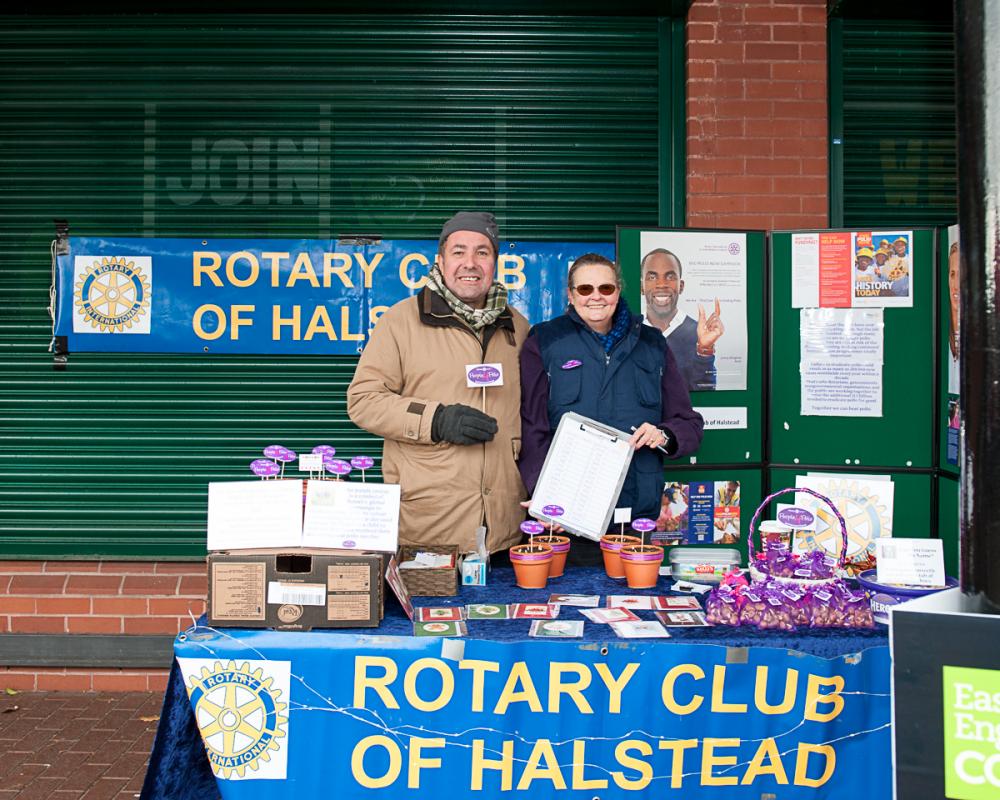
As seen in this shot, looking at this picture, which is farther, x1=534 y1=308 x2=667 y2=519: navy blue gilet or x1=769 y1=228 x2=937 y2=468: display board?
x1=769 y1=228 x2=937 y2=468: display board

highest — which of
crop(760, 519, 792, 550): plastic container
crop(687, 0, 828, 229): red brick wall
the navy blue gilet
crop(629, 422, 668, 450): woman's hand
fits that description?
crop(687, 0, 828, 229): red brick wall

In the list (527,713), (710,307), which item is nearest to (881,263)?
(710,307)

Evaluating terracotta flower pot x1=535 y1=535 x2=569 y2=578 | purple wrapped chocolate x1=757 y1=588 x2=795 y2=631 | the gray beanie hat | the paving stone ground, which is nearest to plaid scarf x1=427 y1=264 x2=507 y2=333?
the gray beanie hat

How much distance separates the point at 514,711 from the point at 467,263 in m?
1.72

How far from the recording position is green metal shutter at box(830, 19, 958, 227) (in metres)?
5.32

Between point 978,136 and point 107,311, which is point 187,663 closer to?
point 978,136

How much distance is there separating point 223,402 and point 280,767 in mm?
3007

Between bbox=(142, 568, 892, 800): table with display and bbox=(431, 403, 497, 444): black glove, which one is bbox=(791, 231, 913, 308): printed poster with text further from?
bbox=(142, 568, 892, 800): table with display

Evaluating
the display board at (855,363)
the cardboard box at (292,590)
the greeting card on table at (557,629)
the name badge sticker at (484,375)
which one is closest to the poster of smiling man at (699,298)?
the display board at (855,363)

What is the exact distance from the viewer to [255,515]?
2.66 meters

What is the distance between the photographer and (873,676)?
262 cm

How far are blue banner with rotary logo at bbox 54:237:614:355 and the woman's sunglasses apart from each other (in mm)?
1886

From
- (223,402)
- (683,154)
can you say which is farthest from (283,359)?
(683,154)

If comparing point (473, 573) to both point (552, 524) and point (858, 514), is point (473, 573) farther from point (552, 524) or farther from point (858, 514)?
point (858, 514)
